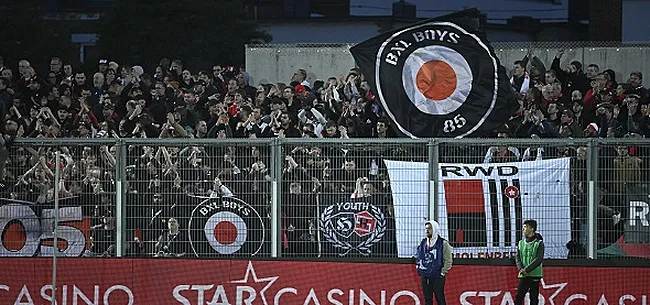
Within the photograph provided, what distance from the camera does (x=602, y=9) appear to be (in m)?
38.4

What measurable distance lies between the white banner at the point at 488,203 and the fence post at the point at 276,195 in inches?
55.8

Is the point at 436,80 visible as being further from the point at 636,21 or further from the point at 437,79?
the point at 636,21

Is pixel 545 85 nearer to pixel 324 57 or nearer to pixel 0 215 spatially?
pixel 324 57

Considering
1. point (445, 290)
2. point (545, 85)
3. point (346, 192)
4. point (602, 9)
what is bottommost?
point (445, 290)

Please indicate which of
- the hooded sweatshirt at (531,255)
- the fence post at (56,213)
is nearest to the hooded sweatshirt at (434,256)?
the hooded sweatshirt at (531,255)

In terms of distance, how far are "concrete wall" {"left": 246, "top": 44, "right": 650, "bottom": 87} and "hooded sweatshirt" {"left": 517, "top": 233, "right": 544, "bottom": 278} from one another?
7.65m

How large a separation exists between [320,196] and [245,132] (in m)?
3.06

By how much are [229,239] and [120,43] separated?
30.7m

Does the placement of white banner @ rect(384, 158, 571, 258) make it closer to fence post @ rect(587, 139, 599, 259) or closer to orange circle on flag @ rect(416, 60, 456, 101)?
fence post @ rect(587, 139, 599, 259)

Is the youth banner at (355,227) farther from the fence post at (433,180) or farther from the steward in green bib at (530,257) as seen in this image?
the steward in green bib at (530,257)

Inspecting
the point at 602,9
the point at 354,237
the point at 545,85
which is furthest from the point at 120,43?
the point at 354,237

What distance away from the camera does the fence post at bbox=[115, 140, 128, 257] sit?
54.5 ft

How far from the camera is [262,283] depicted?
55.1ft

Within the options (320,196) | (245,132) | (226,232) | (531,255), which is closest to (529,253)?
(531,255)
